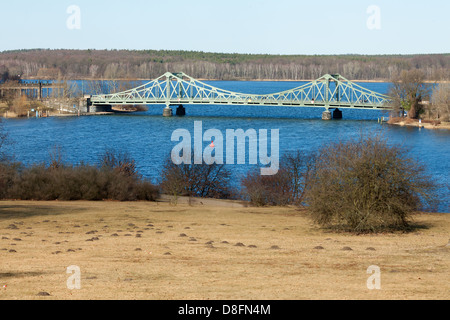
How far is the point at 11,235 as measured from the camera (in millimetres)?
19906

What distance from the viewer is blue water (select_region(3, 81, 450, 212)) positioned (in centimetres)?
5466

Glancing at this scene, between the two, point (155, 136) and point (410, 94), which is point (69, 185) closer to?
point (155, 136)

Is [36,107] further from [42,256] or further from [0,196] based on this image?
[42,256]

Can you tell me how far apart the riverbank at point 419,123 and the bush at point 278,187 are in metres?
50.2

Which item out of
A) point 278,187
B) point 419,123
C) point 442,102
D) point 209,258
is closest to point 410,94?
point 442,102

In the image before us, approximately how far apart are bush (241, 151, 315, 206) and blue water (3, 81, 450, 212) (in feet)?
11.8

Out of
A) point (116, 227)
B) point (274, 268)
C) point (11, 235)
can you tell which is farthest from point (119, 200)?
point (274, 268)

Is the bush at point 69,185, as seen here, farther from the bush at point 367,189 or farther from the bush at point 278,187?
the bush at point 367,189

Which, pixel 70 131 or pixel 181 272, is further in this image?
pixel 70 131

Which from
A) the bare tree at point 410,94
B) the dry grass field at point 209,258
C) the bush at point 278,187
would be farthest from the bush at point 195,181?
the bare tree at point 410,94

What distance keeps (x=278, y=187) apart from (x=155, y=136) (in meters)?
43.1

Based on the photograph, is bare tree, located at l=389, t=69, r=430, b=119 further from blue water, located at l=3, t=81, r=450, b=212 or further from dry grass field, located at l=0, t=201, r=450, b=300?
dry grass field, located at l=0, t=201, r=450, b=300
